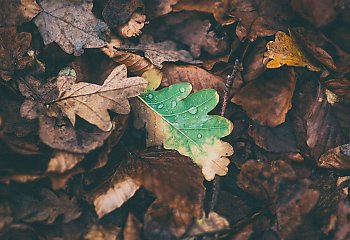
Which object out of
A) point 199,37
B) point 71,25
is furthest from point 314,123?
point 71,25

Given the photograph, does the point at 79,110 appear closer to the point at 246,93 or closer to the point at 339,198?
the point at 246,93

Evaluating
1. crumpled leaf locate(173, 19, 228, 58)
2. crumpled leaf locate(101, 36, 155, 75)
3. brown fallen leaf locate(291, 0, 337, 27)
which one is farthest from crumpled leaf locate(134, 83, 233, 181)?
brown fallen leaf locate(291, 0, 337, 27)

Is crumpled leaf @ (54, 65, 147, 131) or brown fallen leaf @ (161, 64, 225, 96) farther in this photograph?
brown fallen leaf @ (161, 64, 225, 96)

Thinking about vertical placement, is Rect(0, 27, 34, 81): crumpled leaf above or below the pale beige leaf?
above

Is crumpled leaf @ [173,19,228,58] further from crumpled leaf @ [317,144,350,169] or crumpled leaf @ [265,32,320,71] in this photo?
crumpled leaf @ [317,144,350,169]

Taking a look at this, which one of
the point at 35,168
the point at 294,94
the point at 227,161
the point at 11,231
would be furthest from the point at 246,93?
the point at 11,231

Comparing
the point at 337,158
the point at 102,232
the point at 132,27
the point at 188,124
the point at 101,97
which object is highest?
the point at 132,27

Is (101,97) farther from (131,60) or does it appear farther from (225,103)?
(225,103)
